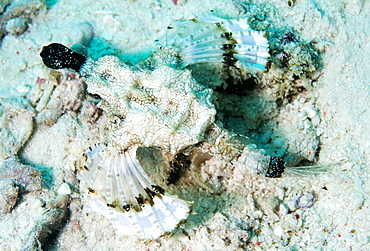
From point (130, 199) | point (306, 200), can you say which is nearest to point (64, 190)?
point (130, 199)

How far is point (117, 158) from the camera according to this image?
349cm

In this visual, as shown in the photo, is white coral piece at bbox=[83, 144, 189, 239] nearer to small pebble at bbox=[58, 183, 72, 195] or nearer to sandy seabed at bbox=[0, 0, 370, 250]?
sandy seabed at bbox=[0, 0, 370, 250]

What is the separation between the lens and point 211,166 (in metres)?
4.14

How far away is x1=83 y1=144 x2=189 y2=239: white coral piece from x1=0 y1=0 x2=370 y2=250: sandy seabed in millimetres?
565

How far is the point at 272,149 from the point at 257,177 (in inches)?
21.8

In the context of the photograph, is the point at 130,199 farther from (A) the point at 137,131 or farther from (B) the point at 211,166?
(B) the point at 211,166

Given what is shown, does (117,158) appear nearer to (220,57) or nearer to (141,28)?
(220,57)

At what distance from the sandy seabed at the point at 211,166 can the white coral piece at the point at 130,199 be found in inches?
22.2

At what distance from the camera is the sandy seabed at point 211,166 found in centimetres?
374

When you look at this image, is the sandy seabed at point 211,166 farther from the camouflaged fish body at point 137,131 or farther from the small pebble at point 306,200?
the camouflaged fish body at point 137,131

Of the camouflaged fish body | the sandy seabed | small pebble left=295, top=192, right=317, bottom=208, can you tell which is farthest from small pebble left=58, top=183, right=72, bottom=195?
small pebble left=295, top=192, right=317, bottom=208

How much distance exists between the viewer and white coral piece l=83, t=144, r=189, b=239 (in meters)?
3.27

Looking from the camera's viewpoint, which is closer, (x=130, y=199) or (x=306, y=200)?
(x=130, y=199)

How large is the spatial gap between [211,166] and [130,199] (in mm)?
1305
